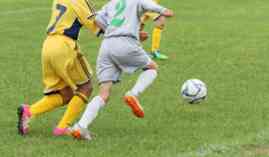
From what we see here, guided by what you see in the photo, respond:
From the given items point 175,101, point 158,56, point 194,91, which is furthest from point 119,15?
point 158,56

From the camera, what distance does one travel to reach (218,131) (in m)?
6.68

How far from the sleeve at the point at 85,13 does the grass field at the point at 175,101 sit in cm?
105

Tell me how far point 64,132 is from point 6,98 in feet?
6.71

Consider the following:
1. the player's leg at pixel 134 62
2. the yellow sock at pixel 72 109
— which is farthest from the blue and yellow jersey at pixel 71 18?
the yellow sock at pixel 72 109

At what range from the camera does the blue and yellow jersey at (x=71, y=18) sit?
6.56 meters

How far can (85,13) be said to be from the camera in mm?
6559

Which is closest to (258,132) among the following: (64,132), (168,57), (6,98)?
(64,132)

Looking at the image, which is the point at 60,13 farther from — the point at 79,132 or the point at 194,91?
the point at 194,91

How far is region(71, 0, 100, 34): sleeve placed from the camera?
6.55 m

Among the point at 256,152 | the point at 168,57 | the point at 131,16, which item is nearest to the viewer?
the point at 256,152

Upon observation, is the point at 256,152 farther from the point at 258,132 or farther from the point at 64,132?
the point at 64,132

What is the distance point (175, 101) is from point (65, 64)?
2.08 meters

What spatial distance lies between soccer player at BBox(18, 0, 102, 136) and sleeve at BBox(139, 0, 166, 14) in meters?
0.47

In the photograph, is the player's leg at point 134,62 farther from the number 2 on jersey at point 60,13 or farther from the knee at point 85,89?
the number 2 on jersey at point 60,13
